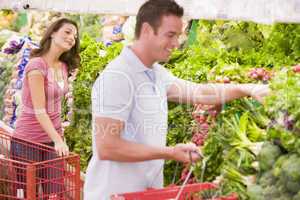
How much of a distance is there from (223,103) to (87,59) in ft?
10.3

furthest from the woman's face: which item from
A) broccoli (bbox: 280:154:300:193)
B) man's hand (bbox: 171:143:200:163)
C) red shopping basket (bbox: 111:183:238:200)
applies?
broccoli (bbox: 280:154:300:193)

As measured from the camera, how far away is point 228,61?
A: 5.50m

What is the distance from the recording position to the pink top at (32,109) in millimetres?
5566

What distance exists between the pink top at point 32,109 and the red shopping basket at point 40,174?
81 millimetres

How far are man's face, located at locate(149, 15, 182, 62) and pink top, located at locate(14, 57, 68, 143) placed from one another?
76.0 inches

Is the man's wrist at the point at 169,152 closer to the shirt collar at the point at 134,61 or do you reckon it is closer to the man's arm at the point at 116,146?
the man's arm at the point at 116,146

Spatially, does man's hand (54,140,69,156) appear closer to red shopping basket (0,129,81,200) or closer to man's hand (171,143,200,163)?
red shopping basket (0,129,81,200)

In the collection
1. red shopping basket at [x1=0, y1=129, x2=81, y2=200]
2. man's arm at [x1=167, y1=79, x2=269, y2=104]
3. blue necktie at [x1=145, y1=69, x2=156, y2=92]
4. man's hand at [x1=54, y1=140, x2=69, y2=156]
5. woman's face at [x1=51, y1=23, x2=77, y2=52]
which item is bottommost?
red shopping basket at [x1=0, y1=129, x2=81, y2=200]

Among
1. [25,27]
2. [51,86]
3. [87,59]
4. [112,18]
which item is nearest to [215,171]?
[51,86]

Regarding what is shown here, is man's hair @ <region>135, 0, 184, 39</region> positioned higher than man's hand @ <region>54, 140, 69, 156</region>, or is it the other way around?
man's hair @ <region>135, 0, 184, 39</region>

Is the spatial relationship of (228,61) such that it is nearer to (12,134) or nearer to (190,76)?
Answer: (190,76)

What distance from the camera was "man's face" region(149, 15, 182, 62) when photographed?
372cm

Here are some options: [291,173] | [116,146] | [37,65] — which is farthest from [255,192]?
[37,65]

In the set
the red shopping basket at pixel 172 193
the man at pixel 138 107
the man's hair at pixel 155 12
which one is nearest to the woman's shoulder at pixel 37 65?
the man at pixel 138 107
